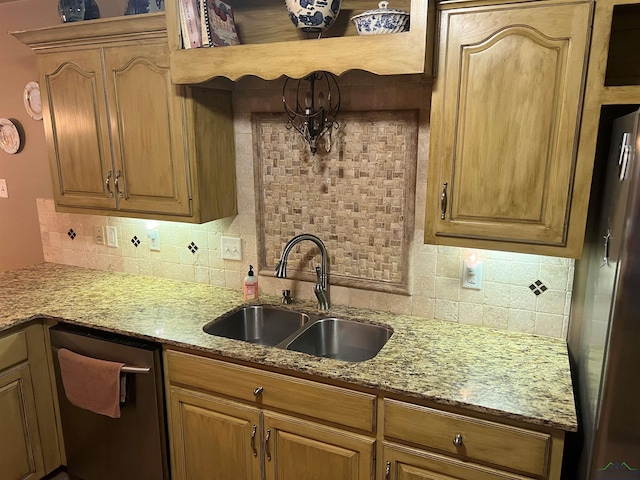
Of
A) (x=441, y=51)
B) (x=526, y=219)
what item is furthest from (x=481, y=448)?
(x=441, y=51)

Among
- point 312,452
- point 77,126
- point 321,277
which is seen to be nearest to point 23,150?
point 77,126

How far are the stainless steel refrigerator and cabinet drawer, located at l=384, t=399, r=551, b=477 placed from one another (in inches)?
5.6

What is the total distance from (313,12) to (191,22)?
491 mm

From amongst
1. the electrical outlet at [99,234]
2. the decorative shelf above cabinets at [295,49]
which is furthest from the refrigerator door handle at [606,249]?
the electrical outlet at [99,234]

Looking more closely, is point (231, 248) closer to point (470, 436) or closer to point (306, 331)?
point (306, 331)

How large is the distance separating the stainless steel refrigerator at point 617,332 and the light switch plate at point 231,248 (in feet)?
5.09

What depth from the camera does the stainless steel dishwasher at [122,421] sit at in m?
1.88

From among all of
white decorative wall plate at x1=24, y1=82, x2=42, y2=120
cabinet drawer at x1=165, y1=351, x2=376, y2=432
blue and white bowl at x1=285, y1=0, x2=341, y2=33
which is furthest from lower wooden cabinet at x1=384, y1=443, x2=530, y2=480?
white decorative wall plate at x1=24, y1=82, x2=42, y2=120

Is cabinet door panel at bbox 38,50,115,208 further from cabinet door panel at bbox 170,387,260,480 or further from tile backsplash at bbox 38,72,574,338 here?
cabinet door panel at bbox 170,387,260,480

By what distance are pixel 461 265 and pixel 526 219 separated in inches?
17.7

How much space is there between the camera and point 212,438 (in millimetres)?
1838

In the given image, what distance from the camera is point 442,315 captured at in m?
1.97

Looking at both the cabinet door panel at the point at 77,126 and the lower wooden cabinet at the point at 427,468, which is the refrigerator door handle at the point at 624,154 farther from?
the cabinet door panel at the point at 77,126

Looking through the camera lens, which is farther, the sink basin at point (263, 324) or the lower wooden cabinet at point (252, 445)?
the sink basin at point (263, 324)
